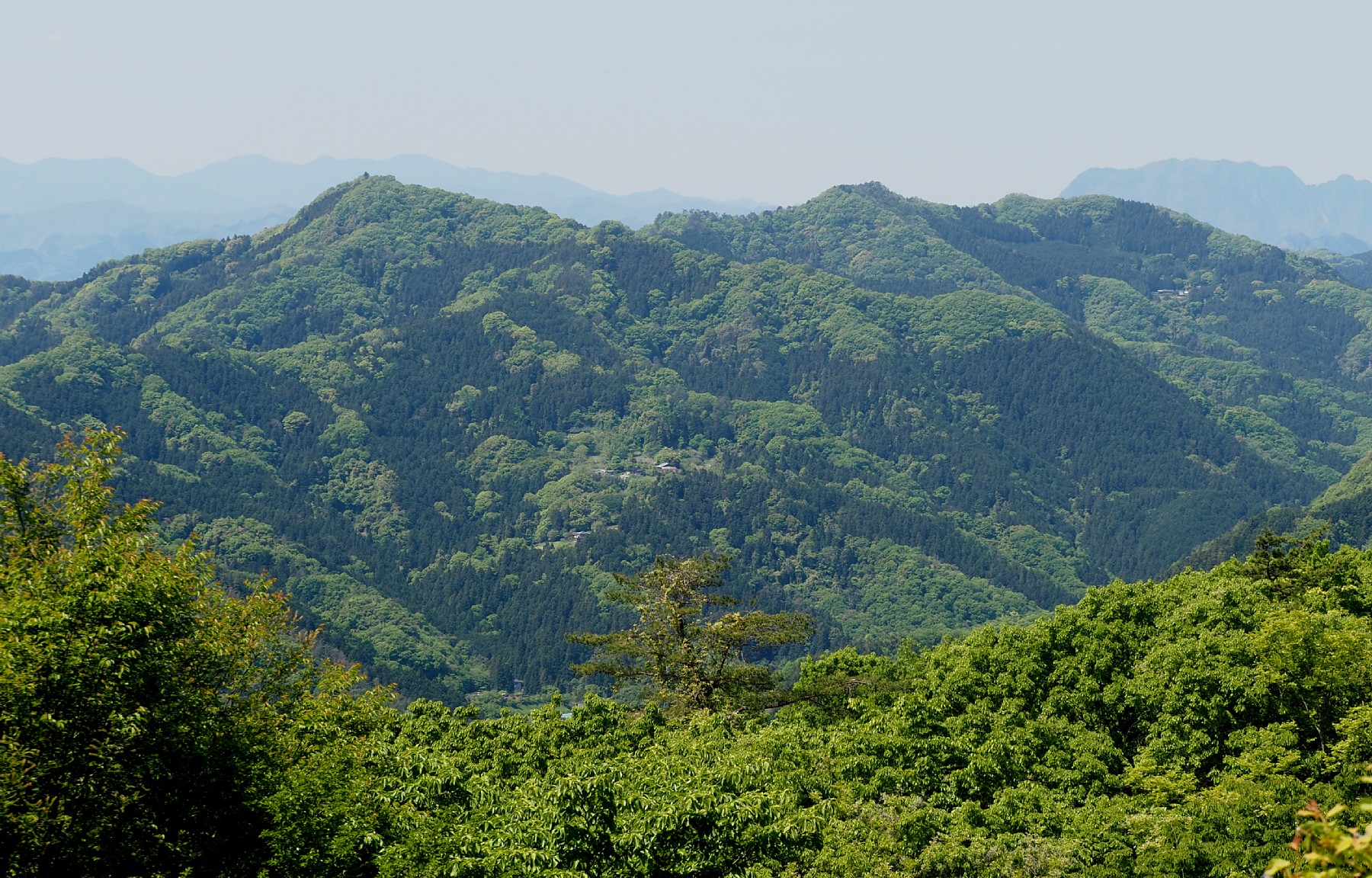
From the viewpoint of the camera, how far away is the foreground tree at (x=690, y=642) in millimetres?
61844

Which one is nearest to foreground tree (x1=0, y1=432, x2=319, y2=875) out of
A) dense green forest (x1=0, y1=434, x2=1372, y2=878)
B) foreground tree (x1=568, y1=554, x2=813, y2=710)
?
dense green forest (x1=0, y1=434, x2=1372, y2=878)

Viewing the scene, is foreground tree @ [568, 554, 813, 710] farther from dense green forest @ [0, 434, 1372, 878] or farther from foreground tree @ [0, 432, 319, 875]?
foreground tree @ [0, 432, 319, 875]

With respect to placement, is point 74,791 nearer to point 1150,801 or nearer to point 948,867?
point 948,867

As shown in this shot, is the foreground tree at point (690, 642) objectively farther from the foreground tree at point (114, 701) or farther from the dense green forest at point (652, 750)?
the foreground tree at point (114, 701)

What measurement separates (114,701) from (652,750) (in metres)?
21.1

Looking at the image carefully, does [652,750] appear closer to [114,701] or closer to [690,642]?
[690,642]

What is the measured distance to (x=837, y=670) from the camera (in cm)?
6438

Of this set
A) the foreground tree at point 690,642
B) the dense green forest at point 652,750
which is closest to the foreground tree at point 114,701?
the dense green forest at point 652,750

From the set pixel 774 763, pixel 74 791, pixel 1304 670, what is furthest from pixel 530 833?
pixel 1304 670

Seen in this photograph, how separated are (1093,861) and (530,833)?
67.8 feet

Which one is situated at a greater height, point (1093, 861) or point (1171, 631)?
point (1171, 631)

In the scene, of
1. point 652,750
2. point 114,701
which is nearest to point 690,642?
point 652,750

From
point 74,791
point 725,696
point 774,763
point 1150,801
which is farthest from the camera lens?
point 725,696

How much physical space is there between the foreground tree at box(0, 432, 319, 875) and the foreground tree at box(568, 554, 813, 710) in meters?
26.3
